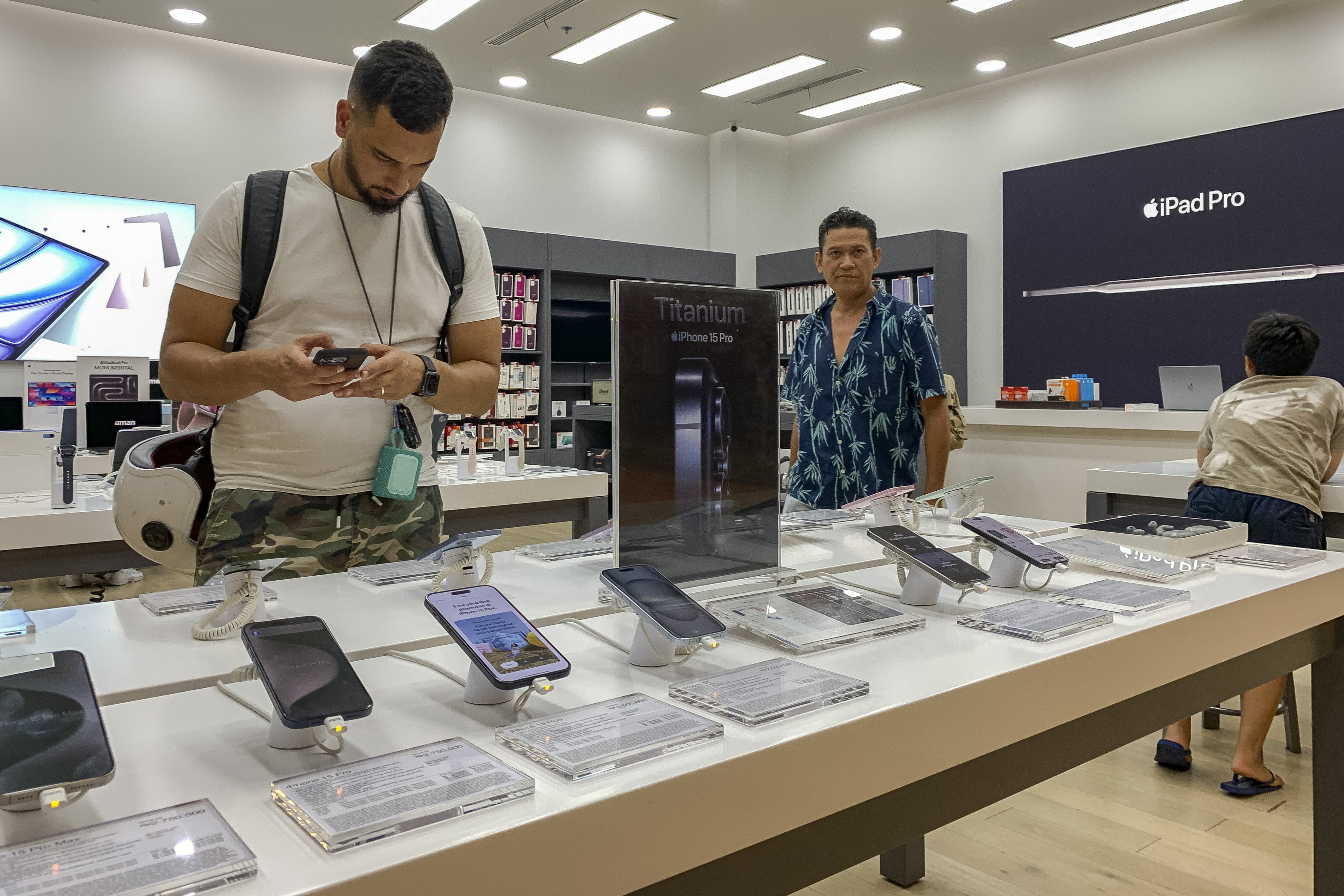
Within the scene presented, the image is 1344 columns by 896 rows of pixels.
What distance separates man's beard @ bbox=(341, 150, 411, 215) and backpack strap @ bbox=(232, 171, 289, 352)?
0.10m

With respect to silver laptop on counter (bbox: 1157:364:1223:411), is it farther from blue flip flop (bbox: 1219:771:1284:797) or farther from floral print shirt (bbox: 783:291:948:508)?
floral print shirt (bbox: 783:291:948:508)

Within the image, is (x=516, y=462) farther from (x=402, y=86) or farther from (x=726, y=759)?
(x=726, y=759)

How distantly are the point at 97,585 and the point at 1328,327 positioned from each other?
7.54 m

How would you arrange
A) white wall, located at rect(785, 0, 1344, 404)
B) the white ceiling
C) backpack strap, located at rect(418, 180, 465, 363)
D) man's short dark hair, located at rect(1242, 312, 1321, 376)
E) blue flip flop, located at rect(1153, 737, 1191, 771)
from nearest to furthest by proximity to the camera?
backpack strap, located at rect(418, 180, 465, 363)
blue flip flop, located at rect(1153, 737, 1191, 771)
man's short dark hair, located at rect(1242, 312, 1321, 376)
the white ceiling
white wall, located at rect(785, 0, 1344, 404)

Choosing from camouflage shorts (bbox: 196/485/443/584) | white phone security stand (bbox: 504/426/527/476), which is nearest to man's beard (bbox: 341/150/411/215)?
camouflage shorts (bbox: 196/485/443/584)

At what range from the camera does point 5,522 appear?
90.4 inches

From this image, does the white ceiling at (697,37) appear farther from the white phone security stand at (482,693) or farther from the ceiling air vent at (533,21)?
the white phone security stand at (482,693)

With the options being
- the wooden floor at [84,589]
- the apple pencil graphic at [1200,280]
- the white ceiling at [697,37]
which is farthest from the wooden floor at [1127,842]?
the white ceiling at [697,37]

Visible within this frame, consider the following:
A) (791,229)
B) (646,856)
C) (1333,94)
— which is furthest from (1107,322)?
(646,856)

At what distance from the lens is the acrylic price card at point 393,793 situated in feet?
2.08

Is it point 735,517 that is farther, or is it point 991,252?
point 991,252

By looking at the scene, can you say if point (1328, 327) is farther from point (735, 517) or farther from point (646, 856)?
point (646, 856)

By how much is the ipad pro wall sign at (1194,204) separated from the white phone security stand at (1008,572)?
6358 mm

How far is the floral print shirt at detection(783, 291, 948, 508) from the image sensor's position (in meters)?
2.59
